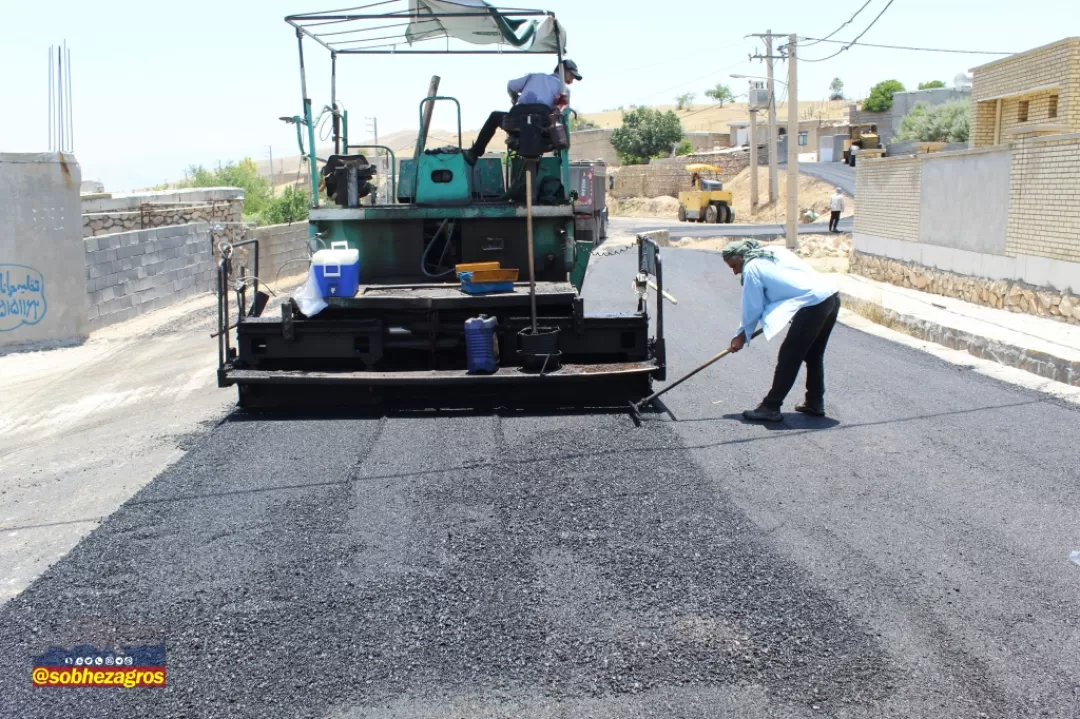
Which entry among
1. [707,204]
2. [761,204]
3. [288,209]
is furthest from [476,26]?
[761,204]

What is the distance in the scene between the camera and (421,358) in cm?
782

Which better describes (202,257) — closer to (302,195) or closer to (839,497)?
(302,195)

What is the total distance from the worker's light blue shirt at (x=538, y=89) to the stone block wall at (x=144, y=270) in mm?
8580

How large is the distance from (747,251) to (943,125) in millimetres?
44667

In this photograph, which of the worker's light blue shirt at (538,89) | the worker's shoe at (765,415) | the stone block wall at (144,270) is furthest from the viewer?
the stone block wall at (144,270)

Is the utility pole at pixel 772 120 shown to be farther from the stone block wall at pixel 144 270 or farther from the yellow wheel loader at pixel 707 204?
the stone block wall at pixel 144 270

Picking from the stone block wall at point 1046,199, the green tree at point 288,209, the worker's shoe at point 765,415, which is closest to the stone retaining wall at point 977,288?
the stone block wall at point 1046,199

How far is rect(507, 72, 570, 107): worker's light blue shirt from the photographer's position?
758 centimetres

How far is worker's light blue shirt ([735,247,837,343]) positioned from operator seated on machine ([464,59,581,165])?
1927 mm

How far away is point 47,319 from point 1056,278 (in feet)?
42.4

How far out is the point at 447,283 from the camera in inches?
321

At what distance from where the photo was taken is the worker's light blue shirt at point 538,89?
7.58 metres

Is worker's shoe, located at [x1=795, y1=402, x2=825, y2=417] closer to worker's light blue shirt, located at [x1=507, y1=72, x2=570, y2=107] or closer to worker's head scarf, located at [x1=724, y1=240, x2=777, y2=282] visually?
worker's head scarf, located at [x1=724, y1=240, x2=777, y2=282]

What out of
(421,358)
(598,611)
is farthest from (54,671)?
(421,358)
